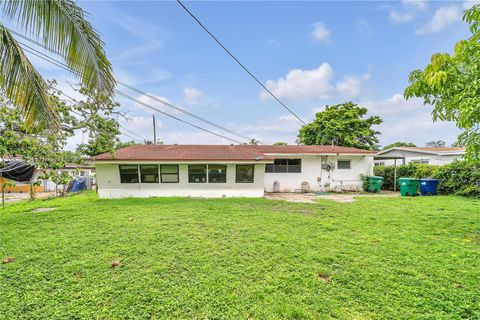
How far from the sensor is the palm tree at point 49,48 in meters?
3.25

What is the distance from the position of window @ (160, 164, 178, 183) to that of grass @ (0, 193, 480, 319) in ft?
16.6

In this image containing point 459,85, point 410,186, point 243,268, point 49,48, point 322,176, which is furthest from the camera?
point 322,176

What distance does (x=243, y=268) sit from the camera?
3896 millimetres

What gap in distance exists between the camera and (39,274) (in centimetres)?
371

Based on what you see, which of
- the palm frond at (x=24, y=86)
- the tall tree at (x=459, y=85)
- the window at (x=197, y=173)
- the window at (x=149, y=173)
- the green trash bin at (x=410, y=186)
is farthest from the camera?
the green trash bin at (x=410, y=186)

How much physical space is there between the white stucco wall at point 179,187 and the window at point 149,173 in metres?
0.22

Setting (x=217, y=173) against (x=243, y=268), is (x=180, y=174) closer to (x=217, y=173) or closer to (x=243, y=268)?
(x=217, y=173)

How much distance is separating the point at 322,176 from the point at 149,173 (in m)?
10.7

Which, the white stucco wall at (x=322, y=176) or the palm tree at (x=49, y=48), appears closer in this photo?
the palm tree at (x=49, y=48)

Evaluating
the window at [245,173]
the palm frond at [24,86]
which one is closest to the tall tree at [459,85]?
the palm frond at [24,86]

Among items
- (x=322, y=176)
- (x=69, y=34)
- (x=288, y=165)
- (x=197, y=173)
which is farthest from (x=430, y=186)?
(x=69, y=34)

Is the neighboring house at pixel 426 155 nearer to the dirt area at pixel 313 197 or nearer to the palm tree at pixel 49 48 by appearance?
the dirt area at pixel 313 197

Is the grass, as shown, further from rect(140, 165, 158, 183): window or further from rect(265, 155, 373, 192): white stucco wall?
rect(265, 155, 373, 192): white stucco wall

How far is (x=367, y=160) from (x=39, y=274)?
54.7 ft
